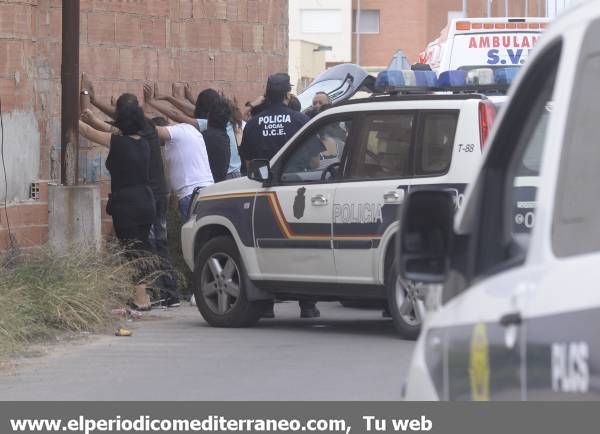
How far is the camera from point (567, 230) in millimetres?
3279

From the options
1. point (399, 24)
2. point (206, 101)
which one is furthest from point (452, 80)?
point (399, 24)

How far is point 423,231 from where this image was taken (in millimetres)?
4113

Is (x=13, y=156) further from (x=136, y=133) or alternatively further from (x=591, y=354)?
(x=591, y=354)

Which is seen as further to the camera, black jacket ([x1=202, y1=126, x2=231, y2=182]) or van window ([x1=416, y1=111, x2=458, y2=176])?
black jacket ([x1=202, y1=126, x2=231, y2=182])

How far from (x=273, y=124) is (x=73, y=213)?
6.93ft

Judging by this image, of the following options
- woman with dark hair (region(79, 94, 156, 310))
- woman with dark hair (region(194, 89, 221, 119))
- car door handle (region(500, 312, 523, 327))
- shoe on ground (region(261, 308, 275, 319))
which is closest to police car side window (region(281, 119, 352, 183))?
shoe on ground (region(261, 308, 275, 319))

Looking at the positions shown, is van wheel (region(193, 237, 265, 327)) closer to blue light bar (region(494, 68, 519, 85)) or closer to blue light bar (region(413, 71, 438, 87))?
blue light bar (region(413, 71, 438, 87))

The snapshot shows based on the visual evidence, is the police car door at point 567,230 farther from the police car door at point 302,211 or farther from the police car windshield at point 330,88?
the police car windshield at point 330,88

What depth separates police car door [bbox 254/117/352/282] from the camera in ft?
37.8

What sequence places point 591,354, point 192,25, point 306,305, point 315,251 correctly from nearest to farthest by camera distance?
point 591,354, point 315,251, point 306,305, point 192,25

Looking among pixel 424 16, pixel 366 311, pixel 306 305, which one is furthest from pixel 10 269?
pixel 424 16

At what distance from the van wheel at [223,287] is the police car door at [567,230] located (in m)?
8.81

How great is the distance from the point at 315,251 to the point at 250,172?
37.7 inches

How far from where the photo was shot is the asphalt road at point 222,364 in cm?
880
